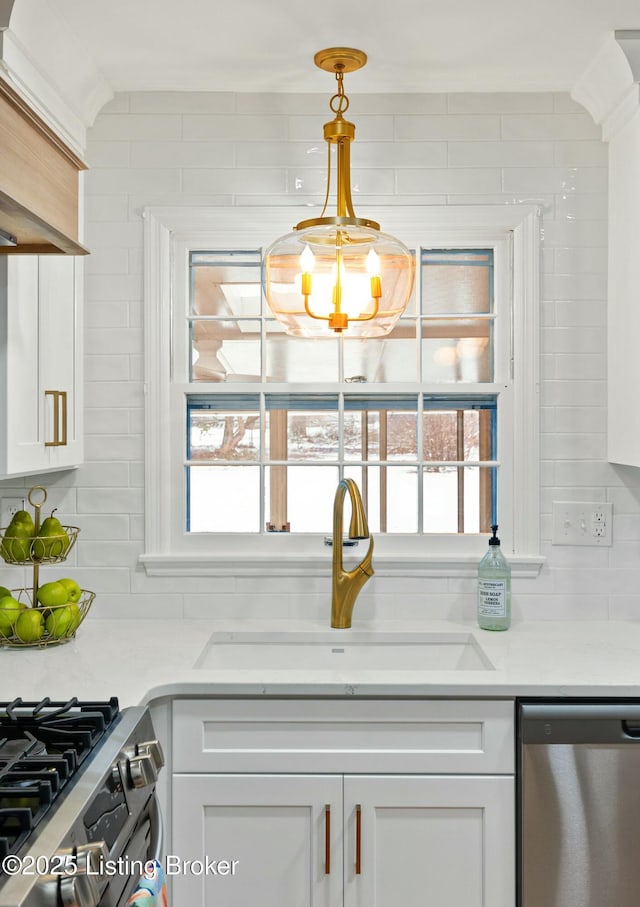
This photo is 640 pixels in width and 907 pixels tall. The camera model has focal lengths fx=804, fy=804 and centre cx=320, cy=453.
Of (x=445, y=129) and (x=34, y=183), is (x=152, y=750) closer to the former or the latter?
(x=34, y=183)

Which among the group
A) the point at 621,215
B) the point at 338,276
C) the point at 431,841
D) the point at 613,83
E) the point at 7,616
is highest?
the point at 613,83

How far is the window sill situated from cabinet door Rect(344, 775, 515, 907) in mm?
767

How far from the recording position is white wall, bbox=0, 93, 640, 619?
250 centimetres

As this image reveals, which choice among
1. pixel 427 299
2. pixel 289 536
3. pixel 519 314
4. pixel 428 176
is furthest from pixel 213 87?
pixel 289 536

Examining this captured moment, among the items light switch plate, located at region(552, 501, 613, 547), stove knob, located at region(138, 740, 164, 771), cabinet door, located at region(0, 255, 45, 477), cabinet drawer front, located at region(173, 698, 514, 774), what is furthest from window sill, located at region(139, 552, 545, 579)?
stove knob, located at region(138, 740, 164, 771)

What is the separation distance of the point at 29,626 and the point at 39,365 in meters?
0.69

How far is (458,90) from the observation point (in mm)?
2494

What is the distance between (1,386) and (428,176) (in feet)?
4.70

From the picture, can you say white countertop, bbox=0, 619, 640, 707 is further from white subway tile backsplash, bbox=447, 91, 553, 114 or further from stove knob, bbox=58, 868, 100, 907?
white subway tile backsplash, bbox=447, 91, 553, 114

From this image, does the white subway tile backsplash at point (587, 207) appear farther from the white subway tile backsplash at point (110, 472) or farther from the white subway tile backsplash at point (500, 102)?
the white subway tile backsplash at point (110, 472)

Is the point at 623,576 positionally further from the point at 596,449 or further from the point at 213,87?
the point at 213,87

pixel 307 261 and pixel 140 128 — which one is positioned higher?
pixel 140 128

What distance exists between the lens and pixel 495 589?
7.68ft

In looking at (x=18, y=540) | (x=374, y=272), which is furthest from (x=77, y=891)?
(x=374, y=272)
